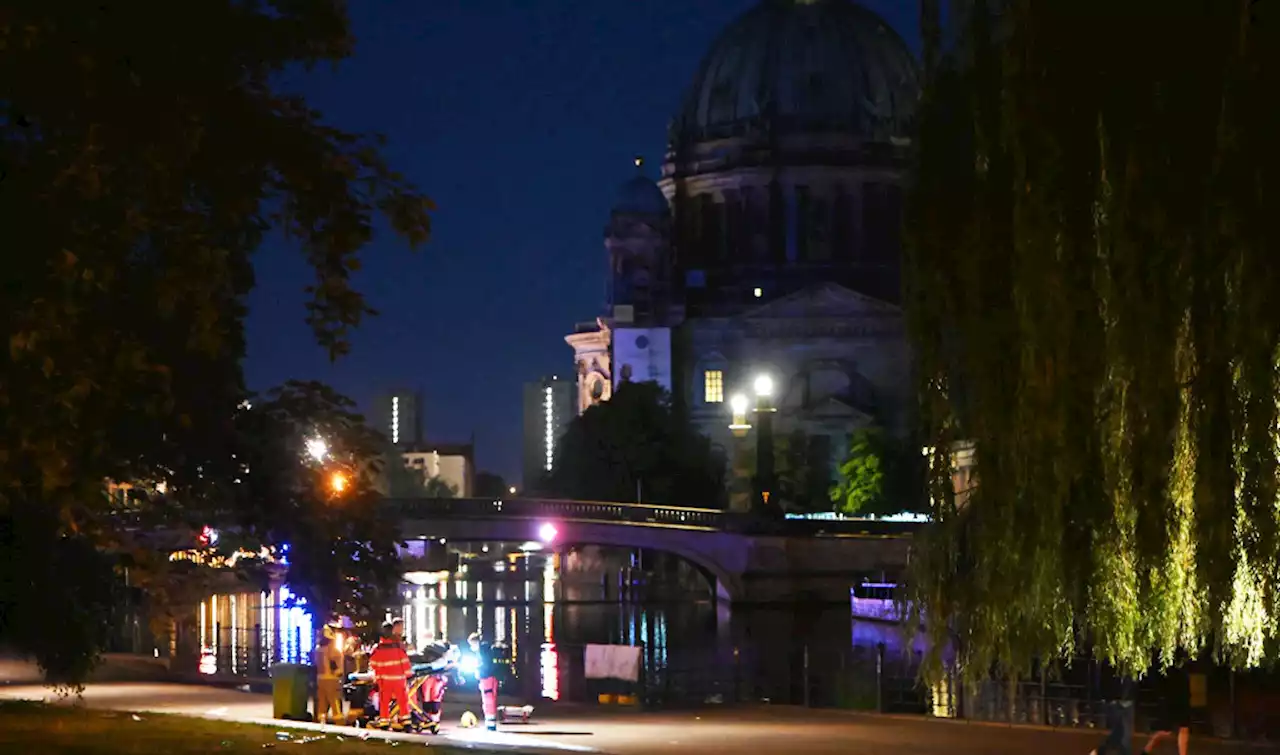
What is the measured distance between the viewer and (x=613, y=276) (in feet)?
466

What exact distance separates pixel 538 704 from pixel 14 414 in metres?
20.1

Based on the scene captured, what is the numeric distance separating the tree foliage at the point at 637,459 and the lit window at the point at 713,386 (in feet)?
75.3

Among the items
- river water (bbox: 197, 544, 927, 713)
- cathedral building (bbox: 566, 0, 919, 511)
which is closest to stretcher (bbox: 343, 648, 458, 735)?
river water (bbox: 197, 544, 927, 713)

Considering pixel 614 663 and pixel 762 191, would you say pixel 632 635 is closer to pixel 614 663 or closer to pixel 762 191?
pixel 614 663

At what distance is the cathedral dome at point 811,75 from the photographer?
143 m

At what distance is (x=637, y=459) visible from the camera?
109m

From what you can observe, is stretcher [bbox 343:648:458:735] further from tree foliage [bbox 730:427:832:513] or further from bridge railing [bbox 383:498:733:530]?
tree foliage [bbox 730:427:832:513]

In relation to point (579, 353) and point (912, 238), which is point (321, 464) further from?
point (579, 353)

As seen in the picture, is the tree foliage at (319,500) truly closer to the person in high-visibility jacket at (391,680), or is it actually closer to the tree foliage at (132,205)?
the tree foliage at (132,205)

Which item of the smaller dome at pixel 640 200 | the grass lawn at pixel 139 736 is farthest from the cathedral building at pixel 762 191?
the grass lawn at pixel 139 736

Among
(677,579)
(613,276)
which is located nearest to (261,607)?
(677,579)

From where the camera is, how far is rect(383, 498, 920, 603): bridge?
79.2 meters

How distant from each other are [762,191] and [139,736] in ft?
411

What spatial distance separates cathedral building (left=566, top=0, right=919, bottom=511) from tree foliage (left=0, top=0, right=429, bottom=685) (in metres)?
120
